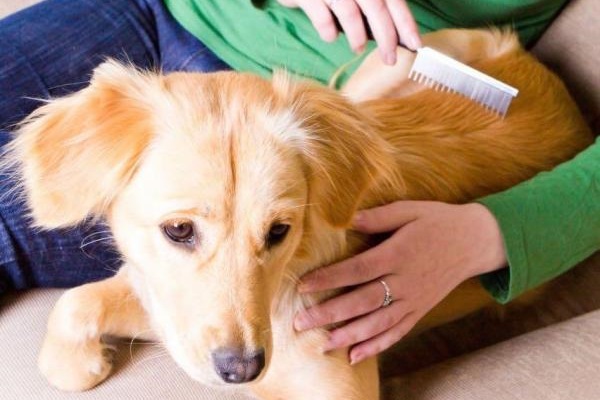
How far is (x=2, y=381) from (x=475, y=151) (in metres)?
0.83

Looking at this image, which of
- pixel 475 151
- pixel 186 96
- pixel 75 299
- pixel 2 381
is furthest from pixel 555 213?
pixel 2 381

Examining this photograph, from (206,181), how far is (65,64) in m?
0.68

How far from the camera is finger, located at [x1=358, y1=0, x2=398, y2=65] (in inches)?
45.5

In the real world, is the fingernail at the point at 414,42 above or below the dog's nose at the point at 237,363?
above

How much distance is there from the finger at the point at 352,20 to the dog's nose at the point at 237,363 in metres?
0.55

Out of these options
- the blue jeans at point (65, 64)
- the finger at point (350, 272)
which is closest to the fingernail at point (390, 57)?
the finger at point (350, 272)

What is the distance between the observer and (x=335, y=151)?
101cm

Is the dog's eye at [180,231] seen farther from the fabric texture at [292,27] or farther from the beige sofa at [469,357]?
the fabric texture at [292,27]

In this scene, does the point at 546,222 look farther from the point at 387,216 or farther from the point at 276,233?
the point at 276,233

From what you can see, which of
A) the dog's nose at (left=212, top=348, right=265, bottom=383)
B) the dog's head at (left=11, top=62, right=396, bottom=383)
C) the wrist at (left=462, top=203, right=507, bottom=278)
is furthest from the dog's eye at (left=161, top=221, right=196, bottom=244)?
the wrist at (left=462, top=203, right=507, bottom=278)

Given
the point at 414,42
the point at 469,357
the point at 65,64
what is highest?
the point at 414,42

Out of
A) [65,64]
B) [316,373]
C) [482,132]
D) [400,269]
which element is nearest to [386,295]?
[400,269]

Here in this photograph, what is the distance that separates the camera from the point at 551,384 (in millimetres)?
993

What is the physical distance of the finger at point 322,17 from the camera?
119 cm
